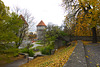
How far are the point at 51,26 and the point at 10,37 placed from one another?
8320 mm

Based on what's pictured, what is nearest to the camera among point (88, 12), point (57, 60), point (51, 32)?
point (57, 60)

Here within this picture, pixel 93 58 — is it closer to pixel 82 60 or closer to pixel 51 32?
pixel 82 60

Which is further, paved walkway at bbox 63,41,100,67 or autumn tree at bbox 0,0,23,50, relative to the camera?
autumn tree at bbox 0,0,23,50

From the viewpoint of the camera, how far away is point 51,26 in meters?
13.6

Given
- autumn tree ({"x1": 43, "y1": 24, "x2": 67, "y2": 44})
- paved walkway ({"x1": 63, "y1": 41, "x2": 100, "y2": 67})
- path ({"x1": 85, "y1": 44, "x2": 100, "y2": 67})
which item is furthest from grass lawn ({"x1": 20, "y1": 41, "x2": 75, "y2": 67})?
autumn tree ({"x1": 43, "y1": 24, "x2": 67, "y2": 44})

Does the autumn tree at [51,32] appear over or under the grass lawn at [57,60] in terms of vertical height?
over

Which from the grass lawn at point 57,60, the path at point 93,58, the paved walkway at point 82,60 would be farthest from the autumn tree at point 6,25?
the path at point 93,58

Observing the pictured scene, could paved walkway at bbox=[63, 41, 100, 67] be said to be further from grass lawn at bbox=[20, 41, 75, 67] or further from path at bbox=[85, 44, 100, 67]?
grass lawn at bbox=[20, 41, 75, 67]

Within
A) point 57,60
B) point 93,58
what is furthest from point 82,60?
point 93,58

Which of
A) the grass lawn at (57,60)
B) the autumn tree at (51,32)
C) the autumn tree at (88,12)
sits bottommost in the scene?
the grass lawn at (57,60)


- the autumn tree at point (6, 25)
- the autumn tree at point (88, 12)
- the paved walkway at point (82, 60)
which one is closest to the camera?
the paved walkway at point (82, 60)

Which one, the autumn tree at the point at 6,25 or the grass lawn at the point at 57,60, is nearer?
the grass lawn at the point at 57,60

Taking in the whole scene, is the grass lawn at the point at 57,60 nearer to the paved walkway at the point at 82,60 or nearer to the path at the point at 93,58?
the paved walkway at the point at 82,60

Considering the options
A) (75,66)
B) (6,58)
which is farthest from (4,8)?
(75,66)
